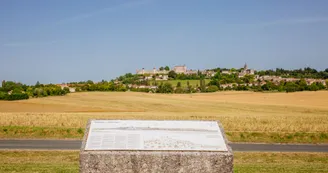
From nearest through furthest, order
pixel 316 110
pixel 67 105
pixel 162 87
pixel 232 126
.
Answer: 1. pixel 232 126
2. pixel 316 110
3. pixel 67 105
4. pixel 162 87

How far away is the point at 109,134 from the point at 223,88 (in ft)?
354

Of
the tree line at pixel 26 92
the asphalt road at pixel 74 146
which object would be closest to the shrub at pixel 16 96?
the tree line at pixel 26 92

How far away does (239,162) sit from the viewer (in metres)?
17.8

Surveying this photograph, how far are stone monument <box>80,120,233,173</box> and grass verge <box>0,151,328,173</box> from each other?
547cm

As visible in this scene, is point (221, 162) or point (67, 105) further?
point (67, 105)

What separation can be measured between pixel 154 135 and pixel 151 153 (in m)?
0.82

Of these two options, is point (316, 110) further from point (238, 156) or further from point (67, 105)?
point (238, 156)

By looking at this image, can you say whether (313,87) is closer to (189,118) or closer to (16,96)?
(189,118)

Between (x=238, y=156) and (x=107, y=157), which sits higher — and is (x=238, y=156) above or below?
below

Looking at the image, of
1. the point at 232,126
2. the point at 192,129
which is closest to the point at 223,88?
the point at 232,126

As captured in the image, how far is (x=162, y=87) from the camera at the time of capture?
111 metres

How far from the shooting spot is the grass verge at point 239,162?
14914 millimetres

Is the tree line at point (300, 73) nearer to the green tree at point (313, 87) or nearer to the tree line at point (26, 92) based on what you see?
the green tree at point (313, 87)

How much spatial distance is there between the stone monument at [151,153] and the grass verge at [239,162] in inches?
216
